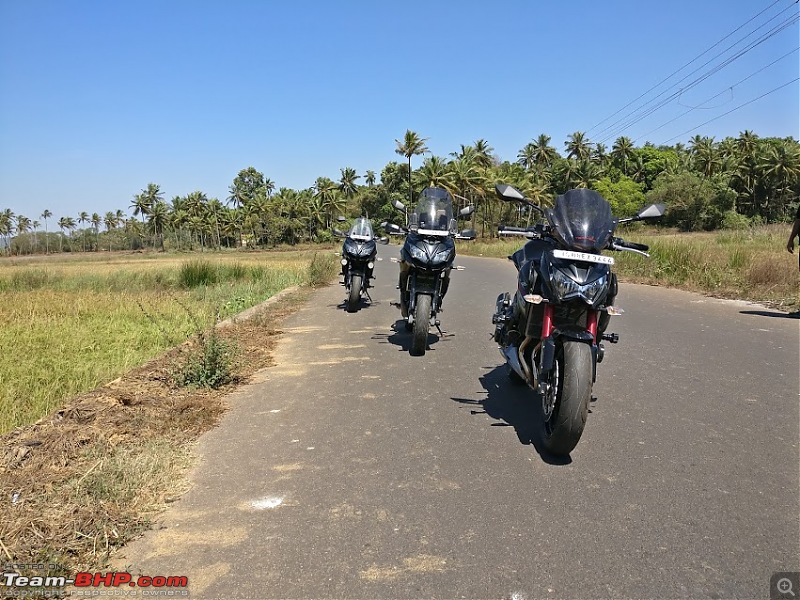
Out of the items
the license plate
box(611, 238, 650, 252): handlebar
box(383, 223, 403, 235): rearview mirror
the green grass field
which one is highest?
box(383, 223, 403, 235): rearview mirror

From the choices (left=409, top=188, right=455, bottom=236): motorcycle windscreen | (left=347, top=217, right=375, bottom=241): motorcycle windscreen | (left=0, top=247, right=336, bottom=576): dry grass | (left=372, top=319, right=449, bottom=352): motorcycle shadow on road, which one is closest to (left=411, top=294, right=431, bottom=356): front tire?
(left=372, top=319, right=449, bottom=352): motorcycle shadow on road

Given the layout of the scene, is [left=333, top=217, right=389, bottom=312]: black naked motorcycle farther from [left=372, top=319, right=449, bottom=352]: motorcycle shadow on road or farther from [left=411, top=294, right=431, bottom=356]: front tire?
[left=411, top=294, right=431, bottom=356]: front tire

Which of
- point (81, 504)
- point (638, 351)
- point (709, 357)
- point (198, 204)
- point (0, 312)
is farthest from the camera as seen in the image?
point (198, 204)

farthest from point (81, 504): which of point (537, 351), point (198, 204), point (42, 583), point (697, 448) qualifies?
point (198, 204)

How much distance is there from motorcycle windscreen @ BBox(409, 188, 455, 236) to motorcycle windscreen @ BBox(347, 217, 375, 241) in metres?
3.18

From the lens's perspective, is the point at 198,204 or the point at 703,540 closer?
the point at 703,540

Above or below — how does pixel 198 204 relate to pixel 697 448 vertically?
above

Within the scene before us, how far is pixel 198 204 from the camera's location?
91812mm

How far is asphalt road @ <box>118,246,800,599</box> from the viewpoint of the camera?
235 centimetres

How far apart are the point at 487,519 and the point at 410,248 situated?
168 inches

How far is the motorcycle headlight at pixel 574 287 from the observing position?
142 inches

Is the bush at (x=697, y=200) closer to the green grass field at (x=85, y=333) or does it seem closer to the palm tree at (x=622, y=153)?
the palm tree at (x=622, y=153)

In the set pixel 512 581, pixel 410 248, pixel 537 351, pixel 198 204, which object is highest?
pixel 198 204

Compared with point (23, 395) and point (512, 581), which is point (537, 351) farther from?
point (23, 395)
